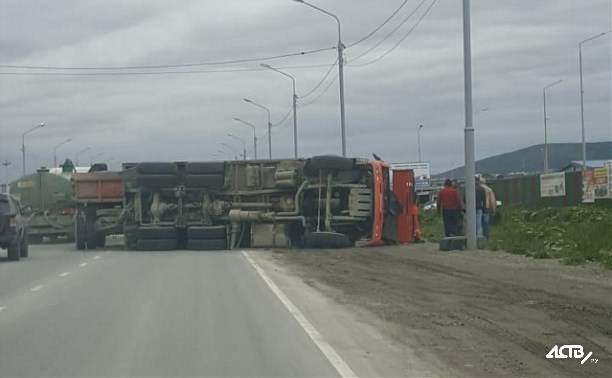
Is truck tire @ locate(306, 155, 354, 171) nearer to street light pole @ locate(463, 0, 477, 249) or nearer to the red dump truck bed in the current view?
street light pole @ locate(463, 0, 477, 249)

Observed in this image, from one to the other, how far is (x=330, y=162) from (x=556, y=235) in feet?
24.2

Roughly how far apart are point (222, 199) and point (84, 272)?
379 inches

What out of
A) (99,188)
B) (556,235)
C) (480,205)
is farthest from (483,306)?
(99,188)

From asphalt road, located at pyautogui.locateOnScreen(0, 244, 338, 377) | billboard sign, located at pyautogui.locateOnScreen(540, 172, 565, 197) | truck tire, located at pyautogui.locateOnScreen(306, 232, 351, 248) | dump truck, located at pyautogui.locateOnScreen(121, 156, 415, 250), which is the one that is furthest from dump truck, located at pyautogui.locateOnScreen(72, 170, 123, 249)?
billboard sign, located at pyautogui.locateOnScreen(540, 172, 565, 197)

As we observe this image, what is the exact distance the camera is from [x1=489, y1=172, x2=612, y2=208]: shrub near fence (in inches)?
1776

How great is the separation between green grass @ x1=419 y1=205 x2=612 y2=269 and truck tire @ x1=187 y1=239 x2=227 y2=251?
7019 millimetres

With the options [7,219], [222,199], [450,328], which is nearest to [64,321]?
[450,328]

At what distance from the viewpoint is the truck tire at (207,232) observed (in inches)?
1282

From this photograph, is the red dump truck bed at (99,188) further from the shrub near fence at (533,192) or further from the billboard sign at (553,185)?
the billboard sign at (553,185)

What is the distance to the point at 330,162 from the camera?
3125 centimetres

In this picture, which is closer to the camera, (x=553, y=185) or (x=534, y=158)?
(x=553, y=185)

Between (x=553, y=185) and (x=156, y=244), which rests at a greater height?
(x=553, y=185)

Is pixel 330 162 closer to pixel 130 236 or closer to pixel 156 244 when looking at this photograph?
pixel 156 244

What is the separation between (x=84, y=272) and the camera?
2373cm
